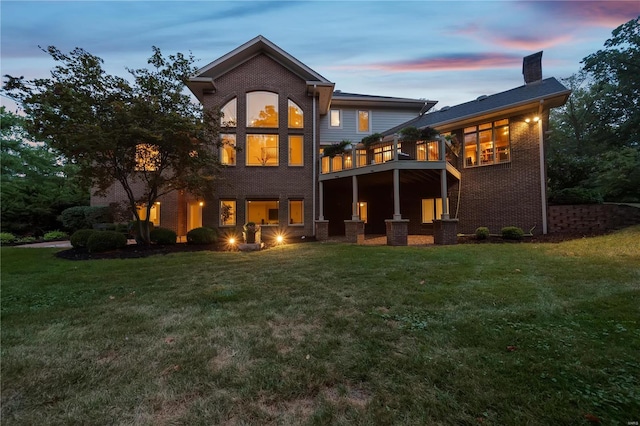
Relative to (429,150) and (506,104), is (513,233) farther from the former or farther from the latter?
(506,104)

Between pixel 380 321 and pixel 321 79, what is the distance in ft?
45.9

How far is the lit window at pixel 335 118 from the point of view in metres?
17.1

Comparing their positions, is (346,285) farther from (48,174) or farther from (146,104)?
(48,174)

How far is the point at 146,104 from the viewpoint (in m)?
9.50

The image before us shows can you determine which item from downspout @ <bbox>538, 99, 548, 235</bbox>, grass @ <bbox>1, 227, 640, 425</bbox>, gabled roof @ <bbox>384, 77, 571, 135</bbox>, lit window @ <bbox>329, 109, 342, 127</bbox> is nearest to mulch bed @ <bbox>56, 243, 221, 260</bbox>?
grass @ <bbox>1, 227, 640, 425</bbox>

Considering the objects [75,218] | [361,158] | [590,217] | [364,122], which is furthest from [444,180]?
[75,218]

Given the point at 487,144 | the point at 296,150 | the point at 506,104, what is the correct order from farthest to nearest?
1. the point at 296,150
2. the point at 487,144
3. the point at 506,104

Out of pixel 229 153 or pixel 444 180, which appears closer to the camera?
pixel 444 180

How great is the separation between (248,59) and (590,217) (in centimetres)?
1708

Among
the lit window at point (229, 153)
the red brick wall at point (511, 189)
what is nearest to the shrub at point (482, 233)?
the red brick wall at point (511, 189)

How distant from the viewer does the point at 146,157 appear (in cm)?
1076

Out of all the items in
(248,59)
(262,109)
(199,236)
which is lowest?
(199,236)

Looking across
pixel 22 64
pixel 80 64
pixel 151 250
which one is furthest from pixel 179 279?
pixel 22 64

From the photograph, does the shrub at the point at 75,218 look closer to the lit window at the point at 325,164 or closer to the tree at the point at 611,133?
the lit window at the point at 325,164
